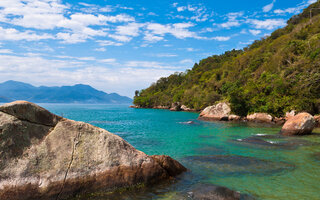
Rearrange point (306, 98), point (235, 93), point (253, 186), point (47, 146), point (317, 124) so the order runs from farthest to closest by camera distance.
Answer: point (235, 93), point (306, 98), point (317, 124), point (253, 186), point (47, 146)

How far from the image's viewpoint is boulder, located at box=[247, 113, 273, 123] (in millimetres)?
41900

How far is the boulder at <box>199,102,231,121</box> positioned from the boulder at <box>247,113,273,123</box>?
5.68 meters

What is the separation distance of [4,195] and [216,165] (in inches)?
440

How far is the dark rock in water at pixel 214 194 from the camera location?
8695mm

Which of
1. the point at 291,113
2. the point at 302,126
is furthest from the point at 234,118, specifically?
the point at 302,126

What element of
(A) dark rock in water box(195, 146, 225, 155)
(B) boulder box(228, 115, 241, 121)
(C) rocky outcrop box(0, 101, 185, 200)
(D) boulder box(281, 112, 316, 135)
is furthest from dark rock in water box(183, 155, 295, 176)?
(B) boulder box(228, 115, 241, 121)

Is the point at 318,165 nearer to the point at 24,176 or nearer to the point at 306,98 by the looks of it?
the point at 24,176

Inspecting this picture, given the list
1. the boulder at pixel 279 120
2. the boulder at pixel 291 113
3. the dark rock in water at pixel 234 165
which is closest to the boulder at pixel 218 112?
the boulder at pixel 279 120

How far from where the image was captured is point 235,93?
164 ft

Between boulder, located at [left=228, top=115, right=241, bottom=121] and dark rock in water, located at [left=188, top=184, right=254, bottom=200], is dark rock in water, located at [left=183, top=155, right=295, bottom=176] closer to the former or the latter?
dark rock in water, located at [left=188, top=184, right=254, bottom=200]

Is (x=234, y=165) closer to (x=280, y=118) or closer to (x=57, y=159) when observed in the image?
(x=57, y=159)

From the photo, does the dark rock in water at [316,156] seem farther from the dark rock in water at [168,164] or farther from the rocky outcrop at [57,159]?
the rocky outcrop at [57,159]

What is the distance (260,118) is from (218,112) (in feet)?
38.4

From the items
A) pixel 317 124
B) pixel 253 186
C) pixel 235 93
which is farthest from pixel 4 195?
pixel 235 93
